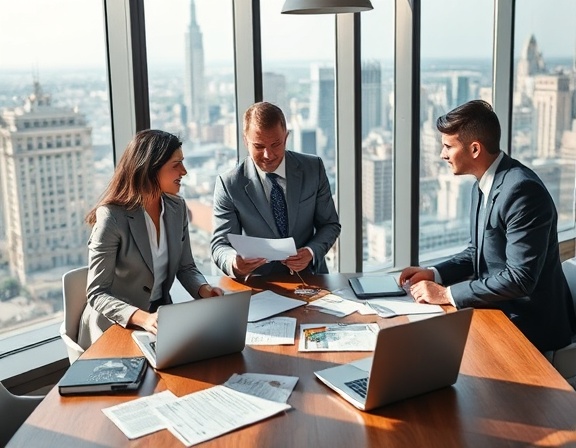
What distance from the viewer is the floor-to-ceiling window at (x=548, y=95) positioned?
17.8 feet

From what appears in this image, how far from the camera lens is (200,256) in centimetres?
421

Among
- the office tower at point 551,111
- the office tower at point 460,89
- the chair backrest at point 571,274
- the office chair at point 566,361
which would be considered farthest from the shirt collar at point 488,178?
the office tower at point 551,111

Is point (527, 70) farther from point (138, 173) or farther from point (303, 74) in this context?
point (138, 173)

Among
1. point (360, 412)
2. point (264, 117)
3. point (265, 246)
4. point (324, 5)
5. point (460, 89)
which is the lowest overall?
point (360, 412)

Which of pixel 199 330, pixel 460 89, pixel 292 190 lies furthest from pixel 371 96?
pixel 199 330

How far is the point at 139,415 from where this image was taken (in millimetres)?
1943

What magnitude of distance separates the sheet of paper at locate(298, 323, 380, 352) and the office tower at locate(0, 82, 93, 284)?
165 cm

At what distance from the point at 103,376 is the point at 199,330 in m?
0.31

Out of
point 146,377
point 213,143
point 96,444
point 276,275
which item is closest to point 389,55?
point 213,143

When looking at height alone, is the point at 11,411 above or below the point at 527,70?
below

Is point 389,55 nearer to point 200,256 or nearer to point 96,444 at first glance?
point 200,256

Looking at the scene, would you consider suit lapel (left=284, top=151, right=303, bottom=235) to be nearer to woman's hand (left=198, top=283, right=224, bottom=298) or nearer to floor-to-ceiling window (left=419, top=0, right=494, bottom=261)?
woman's hand (left=198, top=283, right=224, bottom=298)

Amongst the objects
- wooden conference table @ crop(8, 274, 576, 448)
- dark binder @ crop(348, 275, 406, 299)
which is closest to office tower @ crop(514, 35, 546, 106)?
dark binder @ crop(348, 275, 406, 299)

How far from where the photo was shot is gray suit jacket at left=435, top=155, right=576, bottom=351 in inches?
110
